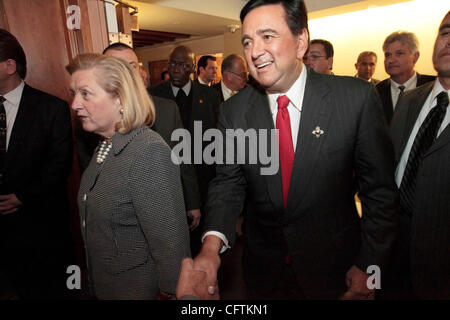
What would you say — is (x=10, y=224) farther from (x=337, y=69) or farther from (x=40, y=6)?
(x=337, y=69)

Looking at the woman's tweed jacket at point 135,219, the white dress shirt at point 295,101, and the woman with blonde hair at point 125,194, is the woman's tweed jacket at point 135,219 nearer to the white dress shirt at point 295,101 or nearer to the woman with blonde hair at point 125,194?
the woman with blonde hair at point 125,194

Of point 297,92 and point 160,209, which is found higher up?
point 297,92

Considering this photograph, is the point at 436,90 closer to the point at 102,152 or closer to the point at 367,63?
the point at 102,152

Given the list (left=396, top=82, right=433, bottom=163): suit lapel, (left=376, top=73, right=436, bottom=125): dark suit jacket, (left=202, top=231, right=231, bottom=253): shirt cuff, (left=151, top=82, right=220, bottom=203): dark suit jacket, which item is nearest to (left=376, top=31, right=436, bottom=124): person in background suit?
(left=376, top=73, right=436, bottom=125): dark suit jacket

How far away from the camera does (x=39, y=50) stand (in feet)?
7.06

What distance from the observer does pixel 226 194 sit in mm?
1317

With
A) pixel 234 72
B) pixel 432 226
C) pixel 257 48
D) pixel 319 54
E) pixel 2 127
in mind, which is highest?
pixel 319 54

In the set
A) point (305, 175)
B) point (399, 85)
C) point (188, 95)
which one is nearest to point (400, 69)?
point (399, 85)

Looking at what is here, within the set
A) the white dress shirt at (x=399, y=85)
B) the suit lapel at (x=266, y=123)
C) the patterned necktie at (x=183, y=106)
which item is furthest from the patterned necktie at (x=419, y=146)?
the patterned necktie at (x=183, y=106)

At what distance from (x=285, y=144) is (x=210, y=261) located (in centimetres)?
57

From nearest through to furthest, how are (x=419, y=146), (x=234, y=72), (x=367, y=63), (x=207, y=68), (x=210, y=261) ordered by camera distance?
(x=210, y=261)
(x=419, y=146)
(x=234, y=72)
(x=367, y=63)
(x=207, y=68)

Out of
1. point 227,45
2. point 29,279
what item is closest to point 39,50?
point 29,279

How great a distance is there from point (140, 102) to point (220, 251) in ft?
2.57
